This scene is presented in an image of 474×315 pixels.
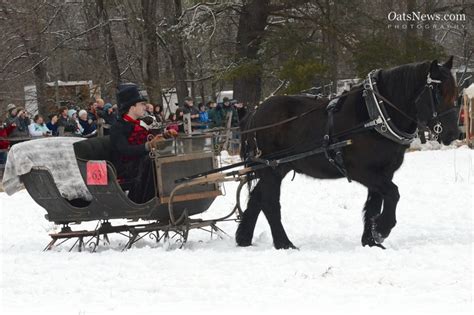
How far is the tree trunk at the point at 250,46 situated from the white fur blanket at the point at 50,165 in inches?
546

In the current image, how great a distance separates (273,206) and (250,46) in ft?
49.1

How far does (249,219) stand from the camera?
902 cm

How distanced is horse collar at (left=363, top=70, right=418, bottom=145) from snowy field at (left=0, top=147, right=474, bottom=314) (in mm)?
966

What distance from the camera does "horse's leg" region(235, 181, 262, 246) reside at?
8.92m

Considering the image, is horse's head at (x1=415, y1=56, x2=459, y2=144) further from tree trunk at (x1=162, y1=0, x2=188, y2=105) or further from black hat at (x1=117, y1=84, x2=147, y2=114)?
tree trunk at (x1=162, y1=0, x2=188, y2=105)

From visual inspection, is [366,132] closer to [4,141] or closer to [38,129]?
[38,129]

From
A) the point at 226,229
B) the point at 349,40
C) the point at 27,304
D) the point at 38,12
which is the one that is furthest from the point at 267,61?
the point at 27,304

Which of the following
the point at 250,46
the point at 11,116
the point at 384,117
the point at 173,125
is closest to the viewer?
the point at 384,117

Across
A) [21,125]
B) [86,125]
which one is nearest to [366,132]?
[86,125]

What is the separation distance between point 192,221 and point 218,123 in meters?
11.5

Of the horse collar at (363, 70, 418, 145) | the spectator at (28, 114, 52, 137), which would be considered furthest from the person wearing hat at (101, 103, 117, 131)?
the horse collar at (363, 70, 418, 145)

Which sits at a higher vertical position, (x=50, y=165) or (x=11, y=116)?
(x=50, y=165)

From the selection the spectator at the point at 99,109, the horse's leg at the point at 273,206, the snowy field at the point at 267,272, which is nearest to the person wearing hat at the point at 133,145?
the snowy field at the point at 267,272

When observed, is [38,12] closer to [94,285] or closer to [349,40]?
[349,40]
